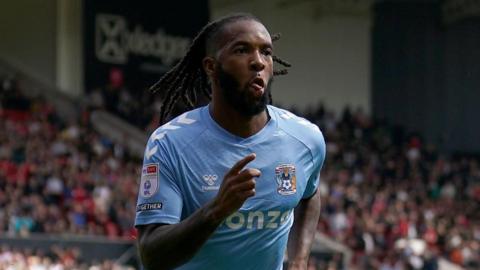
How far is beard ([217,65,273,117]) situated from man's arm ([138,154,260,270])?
1.13 feet

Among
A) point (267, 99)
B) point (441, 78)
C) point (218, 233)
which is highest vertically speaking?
point (267, 99)

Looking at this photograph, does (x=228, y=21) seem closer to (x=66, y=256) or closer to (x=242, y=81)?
(x=242, y=81)

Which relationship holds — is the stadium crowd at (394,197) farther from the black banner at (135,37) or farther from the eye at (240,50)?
the eye at (240,50)

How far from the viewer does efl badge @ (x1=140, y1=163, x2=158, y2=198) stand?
411 cm

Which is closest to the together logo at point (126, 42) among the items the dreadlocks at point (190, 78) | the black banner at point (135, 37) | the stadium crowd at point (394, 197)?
the black banner at point (135, 37)

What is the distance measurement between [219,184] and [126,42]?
2504 centimetres

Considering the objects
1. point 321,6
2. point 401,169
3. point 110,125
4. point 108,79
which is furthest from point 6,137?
point 321,6

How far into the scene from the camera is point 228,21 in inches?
165

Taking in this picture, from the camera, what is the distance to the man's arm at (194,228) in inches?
145

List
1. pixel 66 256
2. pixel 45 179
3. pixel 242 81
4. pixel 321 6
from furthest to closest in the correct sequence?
pixel 321 6 → pixel 45 179 → pixel 66 256 → pixel 242 81

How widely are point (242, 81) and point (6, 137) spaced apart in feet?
57.9

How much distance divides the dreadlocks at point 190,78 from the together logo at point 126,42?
23.7 m

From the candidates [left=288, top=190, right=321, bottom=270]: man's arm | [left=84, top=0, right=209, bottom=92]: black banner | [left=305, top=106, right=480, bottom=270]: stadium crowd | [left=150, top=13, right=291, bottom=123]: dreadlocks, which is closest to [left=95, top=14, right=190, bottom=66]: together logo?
[left=84, top=0, right=209, bottom=92]: black banner

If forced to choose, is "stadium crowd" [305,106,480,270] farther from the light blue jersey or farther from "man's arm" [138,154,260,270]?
"man's arm" [138,154,260,270]
